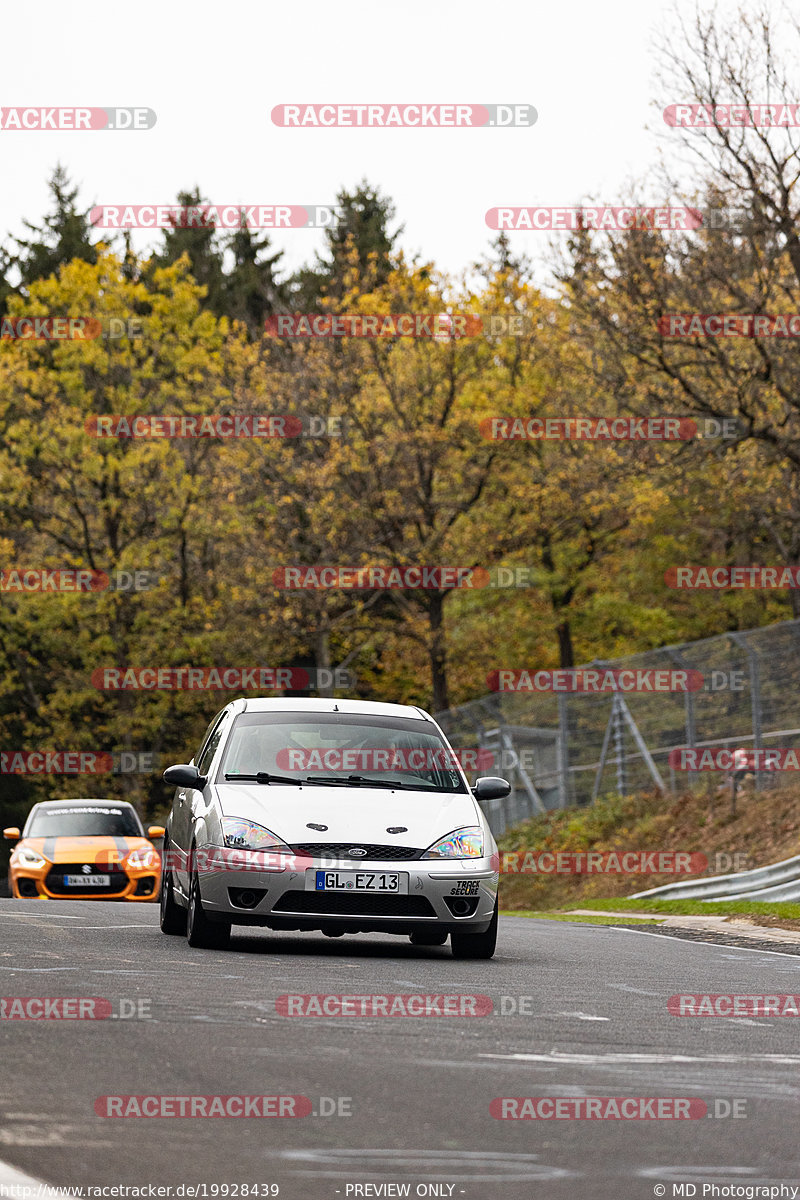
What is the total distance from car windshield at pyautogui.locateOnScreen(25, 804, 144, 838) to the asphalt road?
38.3 feet

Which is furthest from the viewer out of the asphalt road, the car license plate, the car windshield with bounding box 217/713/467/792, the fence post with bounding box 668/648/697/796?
the fence post with bounding box 668/648/697/796

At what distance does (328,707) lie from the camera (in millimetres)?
12633

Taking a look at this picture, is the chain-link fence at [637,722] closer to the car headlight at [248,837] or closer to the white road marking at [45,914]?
the white road marking at [45,914]

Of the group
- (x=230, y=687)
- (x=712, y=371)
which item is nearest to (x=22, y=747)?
(x=230, y=687)

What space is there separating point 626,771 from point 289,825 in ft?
74.4

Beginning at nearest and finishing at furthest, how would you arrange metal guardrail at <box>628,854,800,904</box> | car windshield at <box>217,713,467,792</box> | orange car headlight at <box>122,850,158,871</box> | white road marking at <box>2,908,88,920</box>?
car windshield at <box>217,713,467,792</box>, white road marking at <box>2,908,88,920</box>, orange car headlight at <box>122,850,158,871</box>, metal guardrail at <box>628,854,800,904</box>

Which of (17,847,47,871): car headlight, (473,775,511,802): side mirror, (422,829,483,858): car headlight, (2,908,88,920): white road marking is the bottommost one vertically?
(17,847,47,871): car headlight

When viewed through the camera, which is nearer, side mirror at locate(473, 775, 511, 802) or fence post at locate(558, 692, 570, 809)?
side mirror at locate(473, 775, 511, 802)

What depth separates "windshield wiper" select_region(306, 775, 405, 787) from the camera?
11.5m

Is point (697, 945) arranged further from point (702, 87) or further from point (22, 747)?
point (22, 747)

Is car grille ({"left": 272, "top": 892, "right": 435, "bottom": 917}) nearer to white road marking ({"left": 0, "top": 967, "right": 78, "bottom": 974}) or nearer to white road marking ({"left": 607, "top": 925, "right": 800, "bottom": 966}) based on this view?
white road marking ({"left": 0, "top": 967, "right": 78, "bottom": 974})

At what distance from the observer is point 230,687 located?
45.2m

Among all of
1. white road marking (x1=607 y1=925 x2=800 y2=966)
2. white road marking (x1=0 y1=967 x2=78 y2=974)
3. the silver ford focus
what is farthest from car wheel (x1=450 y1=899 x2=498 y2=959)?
white road marking (x1=0 y1=967 x2=78 y2=974)

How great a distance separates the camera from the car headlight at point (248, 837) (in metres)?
10.8
